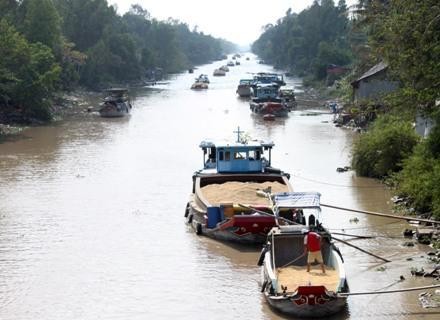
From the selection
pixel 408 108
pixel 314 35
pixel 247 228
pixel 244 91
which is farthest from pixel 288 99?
pixel 314 35

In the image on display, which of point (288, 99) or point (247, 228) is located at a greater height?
point (247, 228)

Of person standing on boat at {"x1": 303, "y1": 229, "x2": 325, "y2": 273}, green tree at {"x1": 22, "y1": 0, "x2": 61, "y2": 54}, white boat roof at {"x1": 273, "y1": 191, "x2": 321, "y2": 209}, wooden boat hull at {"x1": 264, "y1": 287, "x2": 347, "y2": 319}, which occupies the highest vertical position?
green tree at {"x1": 22, "y1": 0, "x2": 61, "y2": 54}

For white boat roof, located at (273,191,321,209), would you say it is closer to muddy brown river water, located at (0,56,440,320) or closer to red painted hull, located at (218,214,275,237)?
red painted hull, located at (218,214,275,237)

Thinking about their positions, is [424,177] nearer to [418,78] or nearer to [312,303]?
[418,78]

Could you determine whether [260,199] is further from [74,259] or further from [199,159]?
[199,159]

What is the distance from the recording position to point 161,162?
36938 millimetres

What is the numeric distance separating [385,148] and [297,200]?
1079 cm

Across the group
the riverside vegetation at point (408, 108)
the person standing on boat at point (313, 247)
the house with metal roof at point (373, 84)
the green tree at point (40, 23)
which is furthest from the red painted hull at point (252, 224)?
the green tree at point (40, 23)

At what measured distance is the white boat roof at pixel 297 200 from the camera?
19.7m

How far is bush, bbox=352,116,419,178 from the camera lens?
29.7 meters

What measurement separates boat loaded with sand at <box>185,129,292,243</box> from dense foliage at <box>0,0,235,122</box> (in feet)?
78.7

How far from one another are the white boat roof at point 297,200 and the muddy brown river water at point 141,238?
69.4 inches

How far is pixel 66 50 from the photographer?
236ft

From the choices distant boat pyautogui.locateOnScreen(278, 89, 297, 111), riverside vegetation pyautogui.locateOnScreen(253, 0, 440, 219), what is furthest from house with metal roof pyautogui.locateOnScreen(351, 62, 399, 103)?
distant boat pyautogui.locateOnScreen(278, 89, 297, 111)
